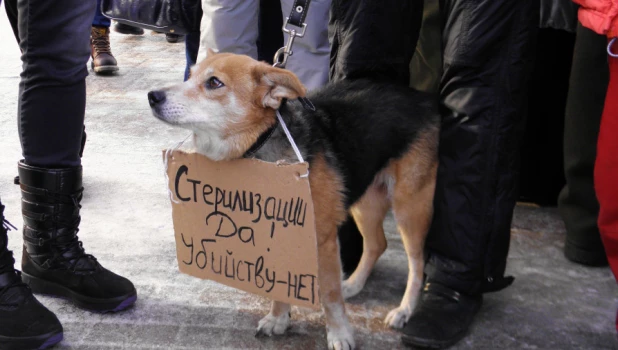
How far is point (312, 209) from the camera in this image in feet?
7.32

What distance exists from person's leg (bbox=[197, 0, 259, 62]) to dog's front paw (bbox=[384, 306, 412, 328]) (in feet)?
6.20

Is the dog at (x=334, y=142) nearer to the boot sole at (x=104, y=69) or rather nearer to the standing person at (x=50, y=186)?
the standing person at (x=50, y=186)

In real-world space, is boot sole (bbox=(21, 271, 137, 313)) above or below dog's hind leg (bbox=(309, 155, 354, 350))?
below

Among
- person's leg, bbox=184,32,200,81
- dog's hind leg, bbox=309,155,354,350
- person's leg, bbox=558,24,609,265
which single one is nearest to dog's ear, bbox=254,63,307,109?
dog's hind leg, bbox=309,155,354,350

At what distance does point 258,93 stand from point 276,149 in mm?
208

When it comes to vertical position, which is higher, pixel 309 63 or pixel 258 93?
pixel 258 93

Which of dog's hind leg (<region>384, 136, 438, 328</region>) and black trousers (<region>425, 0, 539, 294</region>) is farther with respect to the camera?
dog's hind leg (<region>384, 136, 438, 328</region>)

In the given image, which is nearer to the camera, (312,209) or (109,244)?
(312,209)

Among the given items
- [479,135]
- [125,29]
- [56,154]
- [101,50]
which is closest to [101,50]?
[101,50]

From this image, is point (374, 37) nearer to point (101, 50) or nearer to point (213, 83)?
point (213, 83)

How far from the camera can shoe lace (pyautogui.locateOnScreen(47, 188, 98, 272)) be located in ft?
8.68

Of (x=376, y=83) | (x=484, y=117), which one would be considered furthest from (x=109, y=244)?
(x=484, y=117)

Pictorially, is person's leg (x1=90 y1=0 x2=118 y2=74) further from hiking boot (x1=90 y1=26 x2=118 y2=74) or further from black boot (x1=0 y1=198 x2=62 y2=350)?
black boot (x1=0 y1=198 x2=62 y2=350)

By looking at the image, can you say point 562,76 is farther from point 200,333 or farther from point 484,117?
point 200,333
